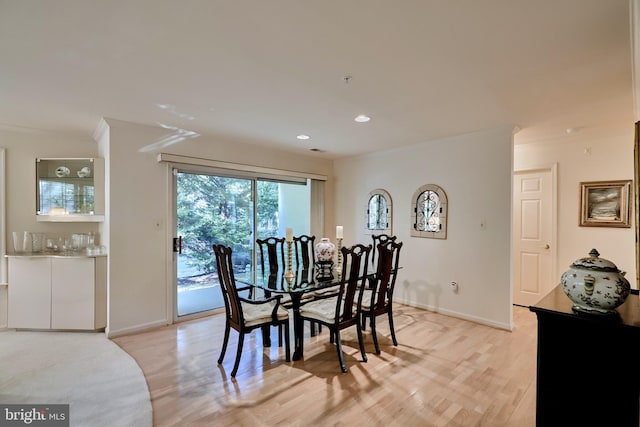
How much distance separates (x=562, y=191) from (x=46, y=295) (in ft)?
21.6

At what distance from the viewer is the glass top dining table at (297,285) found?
273 centimetres

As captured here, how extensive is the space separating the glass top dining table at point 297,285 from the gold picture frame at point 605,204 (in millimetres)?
3382

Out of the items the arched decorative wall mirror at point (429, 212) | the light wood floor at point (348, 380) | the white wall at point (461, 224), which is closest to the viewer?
the light wood floor at point (348, 380)

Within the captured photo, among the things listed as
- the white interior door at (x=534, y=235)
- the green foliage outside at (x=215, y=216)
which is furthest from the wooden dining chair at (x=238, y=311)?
the white interior door at (x=534, y=235)

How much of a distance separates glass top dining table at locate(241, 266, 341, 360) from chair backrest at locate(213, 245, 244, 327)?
→ 9.7 inches

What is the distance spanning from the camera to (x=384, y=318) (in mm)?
4012

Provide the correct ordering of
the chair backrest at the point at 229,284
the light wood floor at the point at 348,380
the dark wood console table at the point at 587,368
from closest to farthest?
the dark wood console table at the point at 587,368 → the light wood floor at the point at 348,380 → the chair backrest at the point at 229,284

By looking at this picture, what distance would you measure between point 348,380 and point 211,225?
2711 millimetres

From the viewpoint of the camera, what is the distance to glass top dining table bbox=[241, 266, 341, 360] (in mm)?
2732

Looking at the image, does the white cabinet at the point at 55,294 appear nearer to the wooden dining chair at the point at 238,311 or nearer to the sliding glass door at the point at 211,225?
the sliding glass door at the point at 211,225

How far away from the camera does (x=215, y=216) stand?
4258mm

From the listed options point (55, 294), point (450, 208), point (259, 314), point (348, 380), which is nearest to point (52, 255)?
point (55, 294)

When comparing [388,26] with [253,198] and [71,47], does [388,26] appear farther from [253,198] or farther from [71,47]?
[253,198]

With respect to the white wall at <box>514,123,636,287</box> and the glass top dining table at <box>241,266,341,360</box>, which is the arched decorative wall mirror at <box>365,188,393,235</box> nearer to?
the glass top dining table at <box>241,266,341,360</box>
